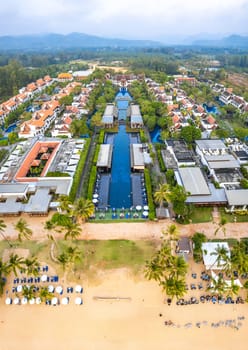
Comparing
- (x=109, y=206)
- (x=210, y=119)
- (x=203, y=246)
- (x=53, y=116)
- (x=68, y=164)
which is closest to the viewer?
(x=203, y=246)

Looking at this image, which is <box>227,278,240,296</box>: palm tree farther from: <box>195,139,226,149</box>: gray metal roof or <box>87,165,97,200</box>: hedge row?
<box>195,139,226,149</box>: gray metal roof

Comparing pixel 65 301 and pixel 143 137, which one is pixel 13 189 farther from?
pixel 143 137

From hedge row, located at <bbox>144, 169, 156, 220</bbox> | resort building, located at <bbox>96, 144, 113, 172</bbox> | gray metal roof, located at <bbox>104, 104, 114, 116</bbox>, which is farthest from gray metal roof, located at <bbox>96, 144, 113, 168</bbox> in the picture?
gray metal roof, located at <bbox>104, 104, 114, 116</bbox>

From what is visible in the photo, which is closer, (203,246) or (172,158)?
(203,246)

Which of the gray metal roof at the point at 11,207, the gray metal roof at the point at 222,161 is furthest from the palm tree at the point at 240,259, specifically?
the gray metal roof at the point at 11,207

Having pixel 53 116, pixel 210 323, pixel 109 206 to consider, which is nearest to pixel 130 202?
pixel 109 206

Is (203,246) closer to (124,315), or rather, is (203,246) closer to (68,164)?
(124,315)
